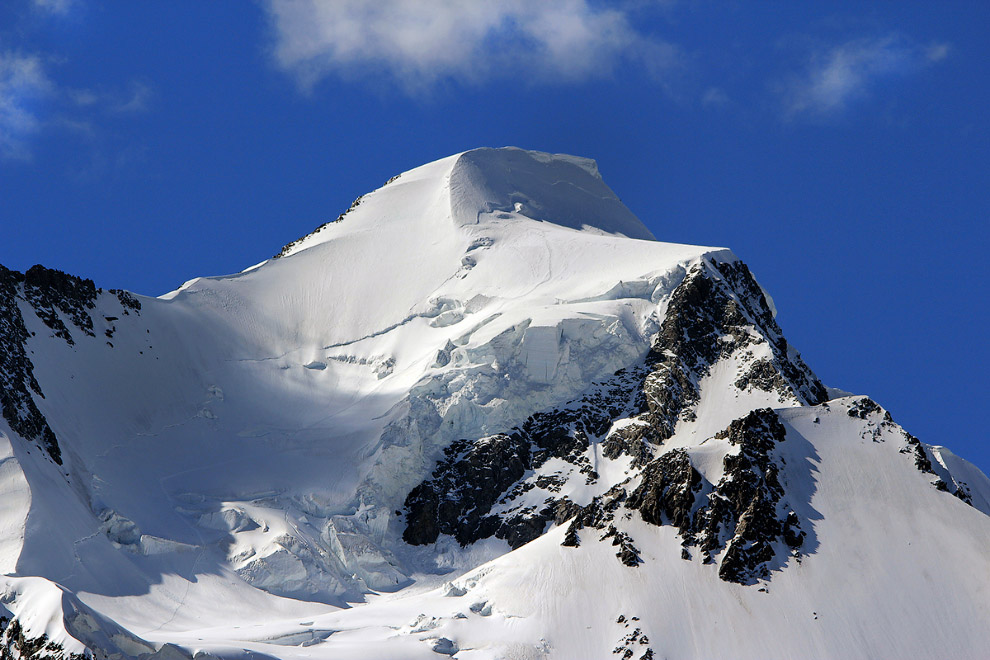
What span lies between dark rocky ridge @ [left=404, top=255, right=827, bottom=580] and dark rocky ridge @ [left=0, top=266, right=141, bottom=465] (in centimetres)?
3309

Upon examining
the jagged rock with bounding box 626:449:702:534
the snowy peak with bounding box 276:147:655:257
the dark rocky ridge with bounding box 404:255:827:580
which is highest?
the snowy peak with bounding box 276:147:655:257

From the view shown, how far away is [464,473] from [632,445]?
49.7ft

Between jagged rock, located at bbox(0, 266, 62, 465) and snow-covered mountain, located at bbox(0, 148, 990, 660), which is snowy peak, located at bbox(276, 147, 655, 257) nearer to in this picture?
snow-covered mountain, located at bbox(0, 148, 990, 660)

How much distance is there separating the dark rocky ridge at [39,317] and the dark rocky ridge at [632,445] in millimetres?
33086

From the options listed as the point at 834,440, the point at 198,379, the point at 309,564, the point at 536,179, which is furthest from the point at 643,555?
the point at 536,179

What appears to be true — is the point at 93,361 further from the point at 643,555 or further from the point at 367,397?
the point at 643,555

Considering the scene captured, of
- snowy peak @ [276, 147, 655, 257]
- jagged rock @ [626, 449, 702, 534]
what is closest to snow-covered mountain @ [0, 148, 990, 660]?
jagged rock @ [626, 449, 702, 534]

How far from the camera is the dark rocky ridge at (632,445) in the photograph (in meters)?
119

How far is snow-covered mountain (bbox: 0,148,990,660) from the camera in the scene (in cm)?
11012

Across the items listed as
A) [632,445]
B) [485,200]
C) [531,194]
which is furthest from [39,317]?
[531,194]

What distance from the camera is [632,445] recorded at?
436ft

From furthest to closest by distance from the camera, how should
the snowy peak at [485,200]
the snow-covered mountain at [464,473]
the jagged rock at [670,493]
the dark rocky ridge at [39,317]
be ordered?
the snowy peak at [485,200] → the dark rocky ridge at [39,317] → the jagged rock at [670,493] → the snow-covered mountain at [464,473]

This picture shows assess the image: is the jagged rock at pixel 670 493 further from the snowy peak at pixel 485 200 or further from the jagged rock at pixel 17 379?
the snowy peak at pixel 485 200

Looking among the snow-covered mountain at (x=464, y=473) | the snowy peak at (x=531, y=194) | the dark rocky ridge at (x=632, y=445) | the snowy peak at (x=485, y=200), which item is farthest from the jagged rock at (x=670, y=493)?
the snowy peak at (x=531, y=194)
